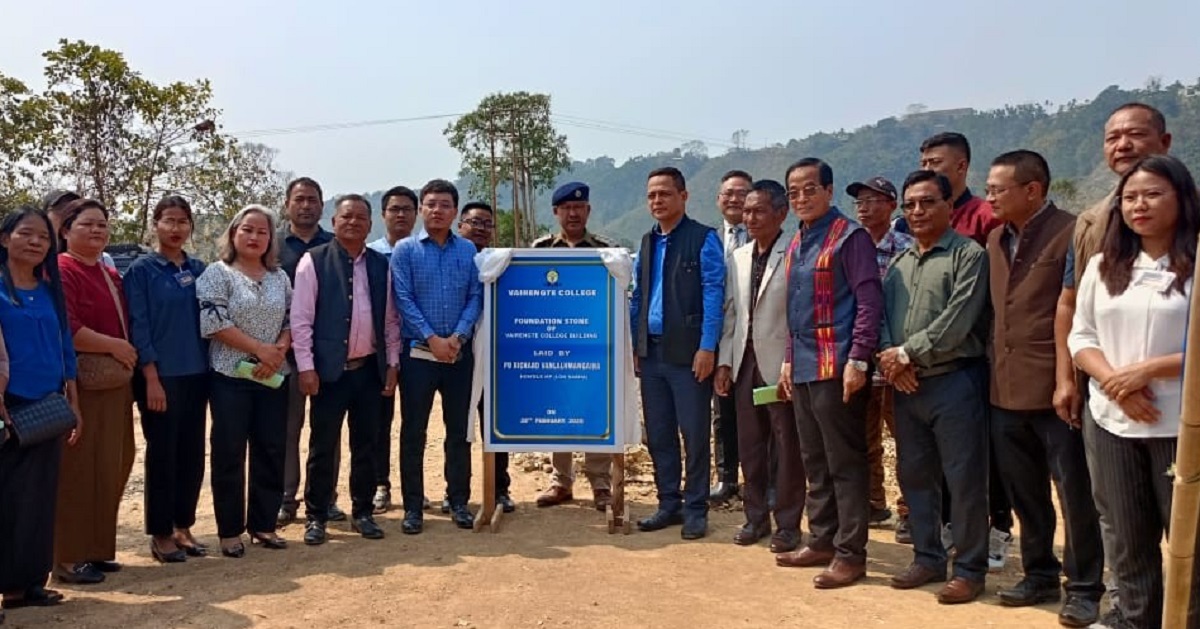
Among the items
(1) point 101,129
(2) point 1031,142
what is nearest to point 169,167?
(1) point 101,129

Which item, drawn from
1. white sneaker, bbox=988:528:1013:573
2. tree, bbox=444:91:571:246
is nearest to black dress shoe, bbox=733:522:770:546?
white sneaker, bbox=988:528:1013:573

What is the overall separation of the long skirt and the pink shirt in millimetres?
1030

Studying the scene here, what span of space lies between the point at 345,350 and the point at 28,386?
1.73 m

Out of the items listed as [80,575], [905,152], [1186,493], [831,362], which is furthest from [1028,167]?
[905,152]

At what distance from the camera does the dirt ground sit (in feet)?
14.3

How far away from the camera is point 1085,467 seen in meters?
4.23

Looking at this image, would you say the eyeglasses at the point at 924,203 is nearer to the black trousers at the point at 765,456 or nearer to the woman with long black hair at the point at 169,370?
the black trousers at the point at 765,456

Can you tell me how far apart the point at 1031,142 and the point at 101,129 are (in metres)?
120

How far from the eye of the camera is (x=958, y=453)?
451 cm

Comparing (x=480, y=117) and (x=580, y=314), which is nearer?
(x=580, y=314)

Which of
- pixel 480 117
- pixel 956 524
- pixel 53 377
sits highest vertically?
pixel 480 117

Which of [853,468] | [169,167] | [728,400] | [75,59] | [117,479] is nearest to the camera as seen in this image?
[853,468]

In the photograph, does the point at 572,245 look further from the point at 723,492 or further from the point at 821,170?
the point at 723,492

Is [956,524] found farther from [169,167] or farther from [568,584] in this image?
[169,167]
